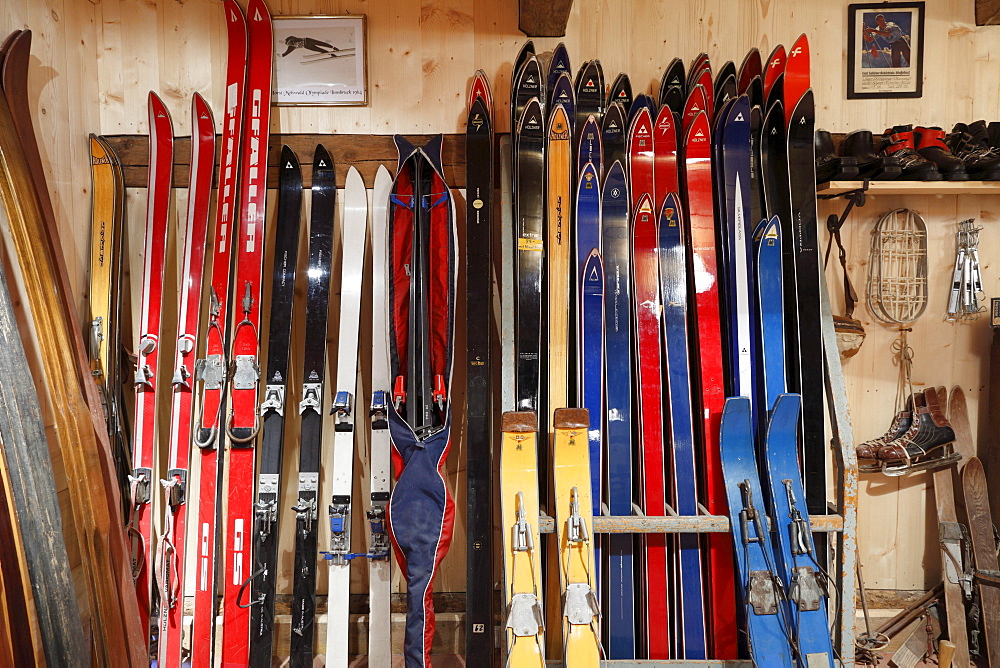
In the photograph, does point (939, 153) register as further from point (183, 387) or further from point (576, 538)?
point (183, 387)

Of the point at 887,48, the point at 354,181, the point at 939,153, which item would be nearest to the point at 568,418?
the point at 354,181

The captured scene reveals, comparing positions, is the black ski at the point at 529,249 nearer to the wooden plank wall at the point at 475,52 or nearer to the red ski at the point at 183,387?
the wooden plank wall at the point at 475,52

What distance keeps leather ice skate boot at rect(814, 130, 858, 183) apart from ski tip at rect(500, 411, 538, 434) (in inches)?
50.4

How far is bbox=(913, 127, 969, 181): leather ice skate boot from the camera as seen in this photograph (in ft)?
6.63

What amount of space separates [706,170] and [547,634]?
1.57 m

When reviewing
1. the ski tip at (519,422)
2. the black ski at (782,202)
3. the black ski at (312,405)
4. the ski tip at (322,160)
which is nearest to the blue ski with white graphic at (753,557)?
the black ski at (782,202)

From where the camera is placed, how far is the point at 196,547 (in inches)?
79.0

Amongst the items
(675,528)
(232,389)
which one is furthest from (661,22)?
(232,389)

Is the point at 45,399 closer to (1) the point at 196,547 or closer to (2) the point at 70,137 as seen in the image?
(1) the point at 196,547

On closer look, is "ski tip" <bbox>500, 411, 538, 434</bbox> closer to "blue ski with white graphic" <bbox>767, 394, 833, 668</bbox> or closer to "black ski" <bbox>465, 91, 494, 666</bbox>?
"black ski" <bbox>465, 91, 494, 666</bbox>

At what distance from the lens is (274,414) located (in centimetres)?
204

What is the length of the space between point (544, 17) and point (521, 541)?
1660mm

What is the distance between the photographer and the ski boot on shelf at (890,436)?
2209 millimetres

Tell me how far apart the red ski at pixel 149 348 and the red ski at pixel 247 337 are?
26cm
